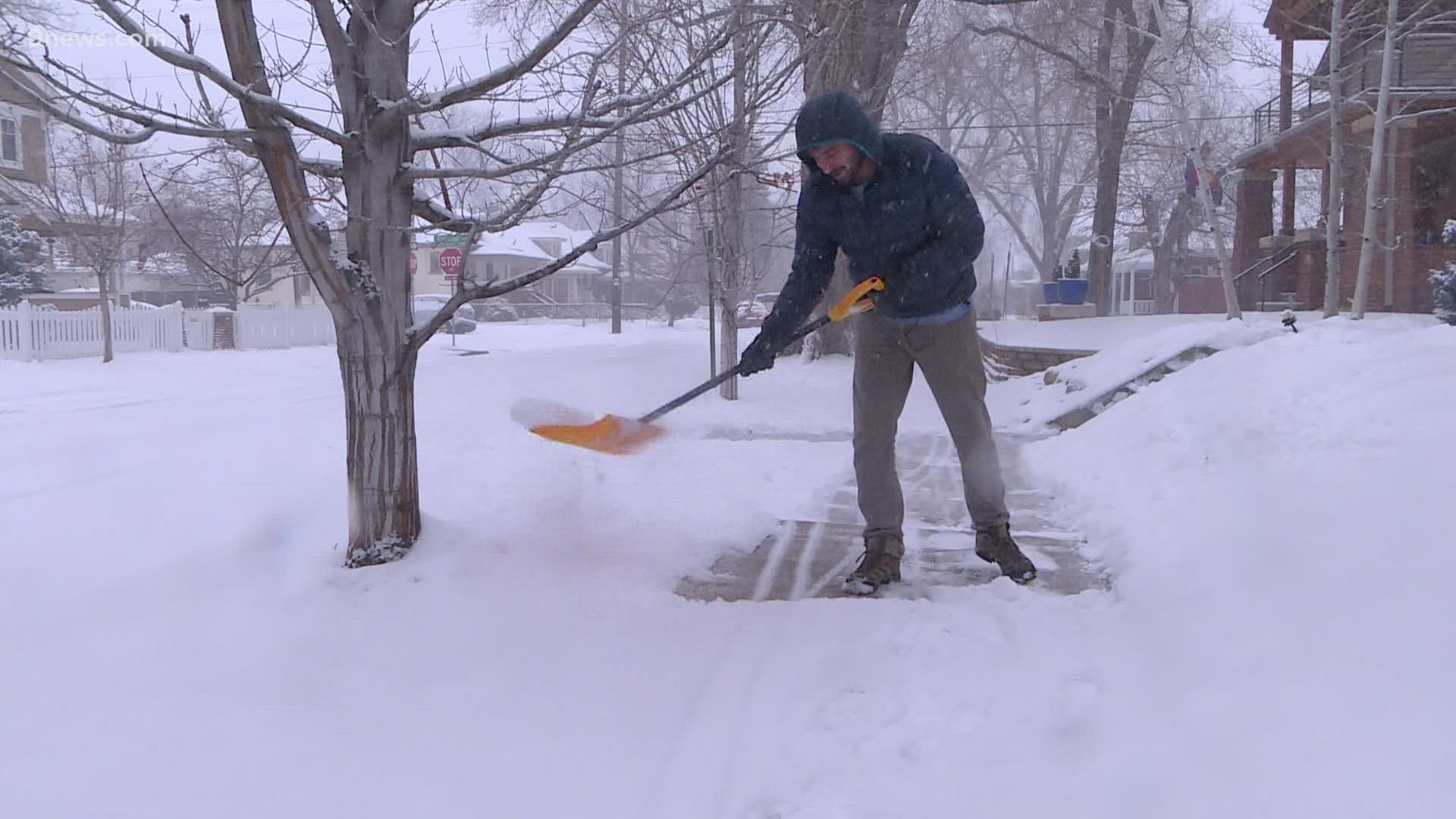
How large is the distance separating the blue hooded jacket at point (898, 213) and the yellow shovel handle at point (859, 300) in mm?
34

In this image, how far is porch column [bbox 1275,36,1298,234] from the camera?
64.1 ft

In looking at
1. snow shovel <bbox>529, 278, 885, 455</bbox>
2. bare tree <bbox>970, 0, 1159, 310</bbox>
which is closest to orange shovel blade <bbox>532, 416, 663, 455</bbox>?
snow shovel <bbox>529, 278, 885, 455</bbox>

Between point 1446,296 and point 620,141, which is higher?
point 620,141

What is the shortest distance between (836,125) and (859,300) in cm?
63

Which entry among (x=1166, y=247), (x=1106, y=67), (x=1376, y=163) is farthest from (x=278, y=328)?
(x=1166, y=247)

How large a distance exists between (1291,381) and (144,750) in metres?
4.85

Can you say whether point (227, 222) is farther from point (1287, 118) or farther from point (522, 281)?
point (1287, 118)

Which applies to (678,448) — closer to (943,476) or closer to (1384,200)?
(943,476)

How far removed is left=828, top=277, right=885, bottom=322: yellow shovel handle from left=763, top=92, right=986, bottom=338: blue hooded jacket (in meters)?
0.03

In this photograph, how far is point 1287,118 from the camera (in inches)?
792

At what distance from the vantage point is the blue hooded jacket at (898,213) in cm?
328

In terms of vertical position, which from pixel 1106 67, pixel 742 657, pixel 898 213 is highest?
pixel 1106 67

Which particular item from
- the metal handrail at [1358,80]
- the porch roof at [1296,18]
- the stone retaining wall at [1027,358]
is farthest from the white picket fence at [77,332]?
the porch roof at [1296,18]

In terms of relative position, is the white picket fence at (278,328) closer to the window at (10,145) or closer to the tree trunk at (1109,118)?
the window at (10,145)
